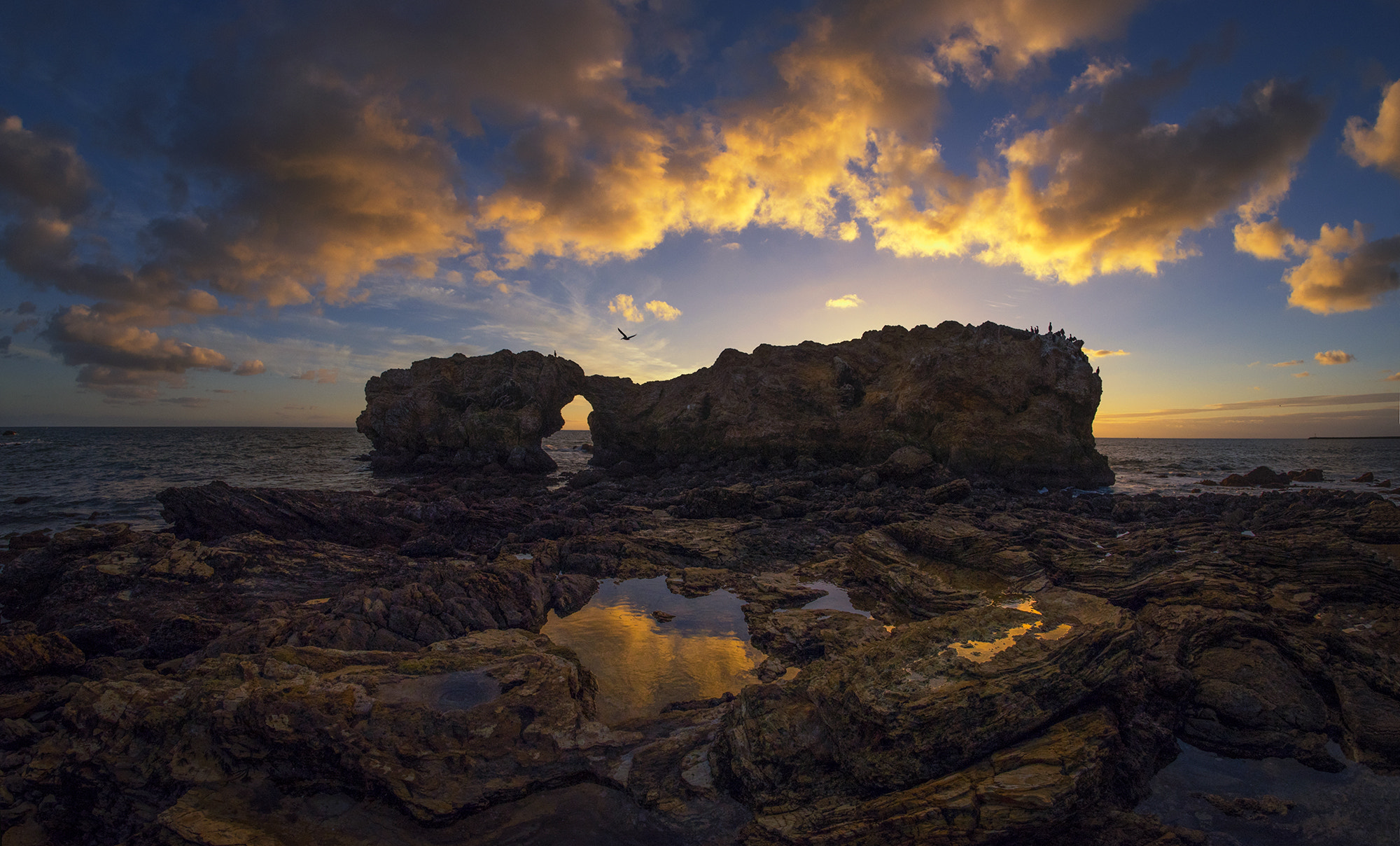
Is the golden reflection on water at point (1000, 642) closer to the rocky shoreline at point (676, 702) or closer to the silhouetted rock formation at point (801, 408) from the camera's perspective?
the rocky shoreline at point (676, 702)

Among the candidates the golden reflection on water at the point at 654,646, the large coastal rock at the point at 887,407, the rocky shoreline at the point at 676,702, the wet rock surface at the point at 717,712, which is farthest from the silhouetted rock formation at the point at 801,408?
the wet rock surface at the point at 717,712

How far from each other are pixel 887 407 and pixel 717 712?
29780 millimetres

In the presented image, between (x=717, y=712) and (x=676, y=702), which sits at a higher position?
(x=717, y=712)

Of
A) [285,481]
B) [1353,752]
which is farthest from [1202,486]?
[285,481]

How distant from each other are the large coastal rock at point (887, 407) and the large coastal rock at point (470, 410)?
4.11m

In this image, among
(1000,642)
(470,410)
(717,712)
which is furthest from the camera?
(470,410)

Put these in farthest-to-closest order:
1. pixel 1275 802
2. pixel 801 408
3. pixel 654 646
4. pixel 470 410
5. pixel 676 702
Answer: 1. pixel 470 410
2. pixel 801 408
3. pixel 654 646
4. pixel 676 702
5. pixel 1275 802

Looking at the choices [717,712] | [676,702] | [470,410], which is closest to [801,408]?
[470,410]

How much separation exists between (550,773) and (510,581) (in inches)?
220

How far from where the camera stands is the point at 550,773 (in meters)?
4.98

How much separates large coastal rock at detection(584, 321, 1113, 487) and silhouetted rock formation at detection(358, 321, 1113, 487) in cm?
9

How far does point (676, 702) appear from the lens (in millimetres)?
6836

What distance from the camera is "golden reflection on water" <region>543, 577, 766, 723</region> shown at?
279 inches

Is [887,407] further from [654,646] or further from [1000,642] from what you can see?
[1000,642]
